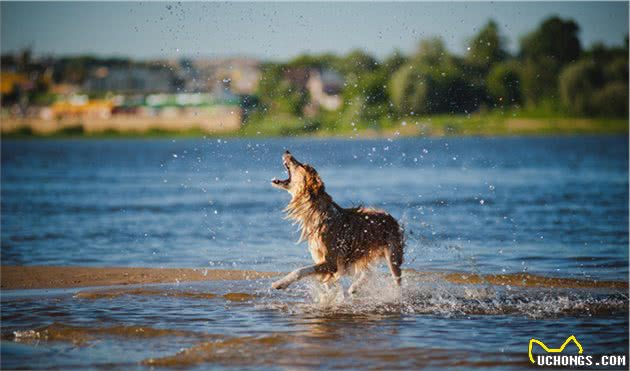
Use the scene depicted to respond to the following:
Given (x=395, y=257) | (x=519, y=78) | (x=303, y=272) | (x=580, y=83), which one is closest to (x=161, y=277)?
(x=303, y=272)

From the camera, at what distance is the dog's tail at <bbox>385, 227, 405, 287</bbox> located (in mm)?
11914

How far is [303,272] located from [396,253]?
4.58ft

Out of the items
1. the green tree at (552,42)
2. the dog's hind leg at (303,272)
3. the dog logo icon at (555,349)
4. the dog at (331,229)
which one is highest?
the green tree at (552,42)

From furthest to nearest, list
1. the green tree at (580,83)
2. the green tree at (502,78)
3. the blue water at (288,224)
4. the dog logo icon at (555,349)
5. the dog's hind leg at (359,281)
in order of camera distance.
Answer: the green tree at (580,83) → the green tree at (502,78) → the blue water at (288,224) → the dog's hind leg at (359,281) → the dog logo icon at (555,349)

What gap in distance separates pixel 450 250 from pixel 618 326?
608 cm

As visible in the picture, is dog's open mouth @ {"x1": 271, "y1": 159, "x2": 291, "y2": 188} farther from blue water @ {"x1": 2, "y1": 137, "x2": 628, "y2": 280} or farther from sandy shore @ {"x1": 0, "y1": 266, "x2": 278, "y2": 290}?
blue water @ {"x1": 2, "y1": 137, "x2": 628, "y2": 280}

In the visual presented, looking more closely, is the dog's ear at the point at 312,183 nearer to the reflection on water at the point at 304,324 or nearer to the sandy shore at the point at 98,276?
the reflection on water at the point at 304,324

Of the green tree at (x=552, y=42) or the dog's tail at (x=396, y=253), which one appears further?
the green tree at (x=552, y=42)

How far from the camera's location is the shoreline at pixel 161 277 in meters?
13.2

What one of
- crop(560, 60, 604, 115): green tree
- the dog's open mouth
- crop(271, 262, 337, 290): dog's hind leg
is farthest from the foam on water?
crop(560, 60, 604, 115): green tree

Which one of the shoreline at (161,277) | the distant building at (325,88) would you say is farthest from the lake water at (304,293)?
the distant building at (325,88)

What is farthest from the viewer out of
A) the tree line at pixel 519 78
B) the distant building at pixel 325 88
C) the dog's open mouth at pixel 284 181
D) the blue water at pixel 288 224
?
the distant building at pixel 325 88

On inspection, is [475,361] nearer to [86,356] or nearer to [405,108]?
[86,356]

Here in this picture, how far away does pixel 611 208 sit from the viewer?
23406mm
